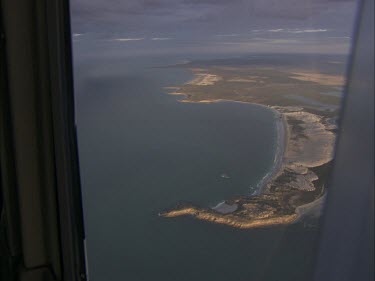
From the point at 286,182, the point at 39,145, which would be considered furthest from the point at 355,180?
the point at 39,145

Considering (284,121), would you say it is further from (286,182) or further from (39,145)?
(39,145)

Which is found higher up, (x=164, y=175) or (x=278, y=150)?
(x=278, y=150)

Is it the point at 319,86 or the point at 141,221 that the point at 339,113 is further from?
the point at 141,221

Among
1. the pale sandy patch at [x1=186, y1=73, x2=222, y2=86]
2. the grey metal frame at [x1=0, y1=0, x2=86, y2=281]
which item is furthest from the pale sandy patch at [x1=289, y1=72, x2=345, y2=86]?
the grey metal frame at [x1=0, y1=0, x2=86, y2=281]

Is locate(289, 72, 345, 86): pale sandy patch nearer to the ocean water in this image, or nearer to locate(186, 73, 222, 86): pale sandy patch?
the ocean water

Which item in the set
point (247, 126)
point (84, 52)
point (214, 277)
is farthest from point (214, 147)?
point (84, 52)

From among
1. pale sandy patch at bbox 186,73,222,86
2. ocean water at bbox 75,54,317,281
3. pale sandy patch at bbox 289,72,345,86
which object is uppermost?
pale sandy patch at bbox 289,72,345,86
